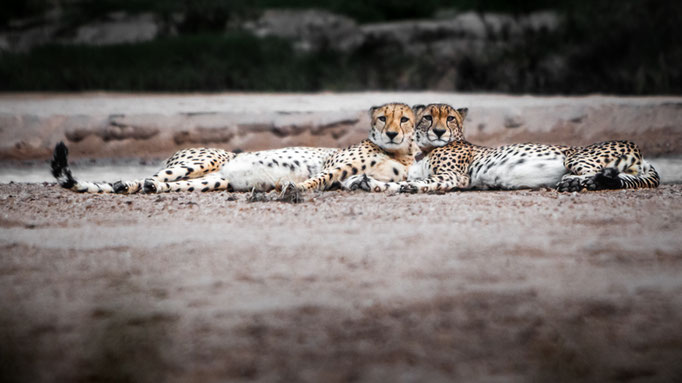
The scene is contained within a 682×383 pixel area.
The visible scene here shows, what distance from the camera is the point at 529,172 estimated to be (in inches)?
199

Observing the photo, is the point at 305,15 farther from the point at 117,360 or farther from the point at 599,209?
the point at 117,360

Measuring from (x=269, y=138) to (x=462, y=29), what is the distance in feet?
31.6

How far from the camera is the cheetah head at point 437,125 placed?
5.54 metres

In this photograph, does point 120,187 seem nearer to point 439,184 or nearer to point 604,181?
point 439,184

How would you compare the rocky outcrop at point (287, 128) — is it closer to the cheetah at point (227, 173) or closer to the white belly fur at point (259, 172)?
the cheetah at point (227, 173)

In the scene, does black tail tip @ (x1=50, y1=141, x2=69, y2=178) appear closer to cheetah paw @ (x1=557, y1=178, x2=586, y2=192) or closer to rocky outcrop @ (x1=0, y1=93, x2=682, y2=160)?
rocky outcrop @ (x1=0, y1=93, x2=682, y2=160)

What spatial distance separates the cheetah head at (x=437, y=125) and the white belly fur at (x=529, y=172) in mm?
589

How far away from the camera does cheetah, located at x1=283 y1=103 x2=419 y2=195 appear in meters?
5.24

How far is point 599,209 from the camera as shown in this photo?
4016 millimetres

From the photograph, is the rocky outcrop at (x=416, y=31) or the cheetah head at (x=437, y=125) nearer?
the cheetah head at (x=437, y=125)

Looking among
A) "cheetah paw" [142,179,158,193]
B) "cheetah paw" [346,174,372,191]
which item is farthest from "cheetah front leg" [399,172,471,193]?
"cheetah paw" [142,179,158,193]

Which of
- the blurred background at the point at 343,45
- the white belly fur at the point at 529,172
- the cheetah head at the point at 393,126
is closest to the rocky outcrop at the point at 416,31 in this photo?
the blurred background at the point at 343,45

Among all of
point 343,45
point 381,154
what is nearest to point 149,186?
point 381,154

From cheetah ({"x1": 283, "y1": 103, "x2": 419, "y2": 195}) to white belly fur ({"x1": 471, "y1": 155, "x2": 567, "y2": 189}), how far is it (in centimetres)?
72
